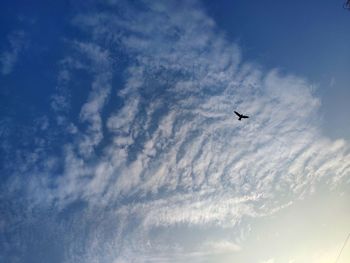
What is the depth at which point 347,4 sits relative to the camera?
3534 cm
